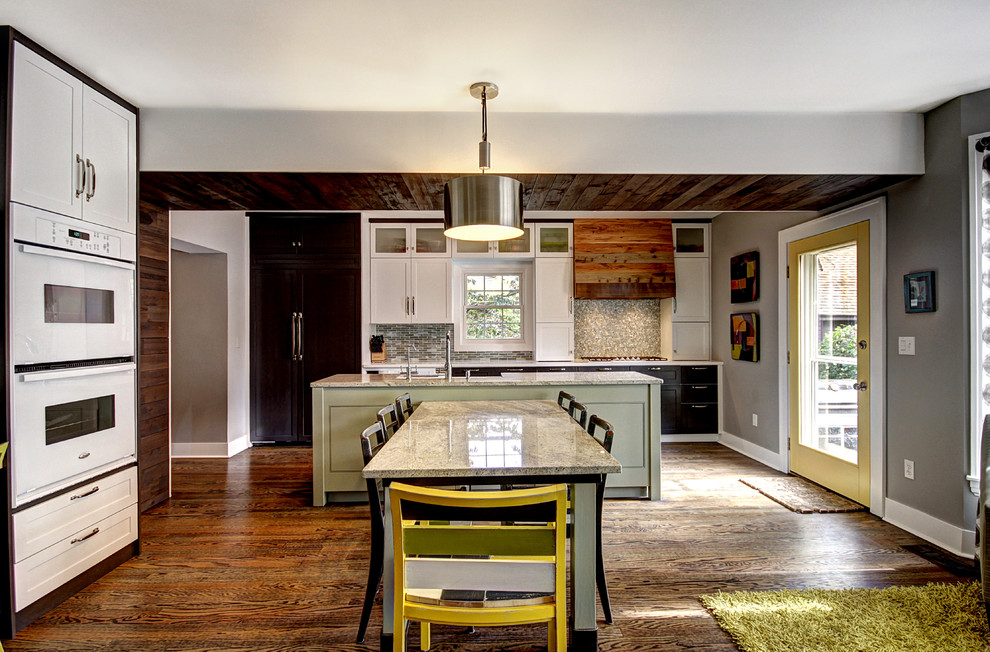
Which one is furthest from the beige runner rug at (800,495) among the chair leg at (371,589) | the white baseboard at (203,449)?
the white baseboard at (203,449)

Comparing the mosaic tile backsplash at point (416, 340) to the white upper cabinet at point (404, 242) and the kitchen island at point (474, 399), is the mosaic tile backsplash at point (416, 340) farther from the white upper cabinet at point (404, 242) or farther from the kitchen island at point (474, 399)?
the kitchen island at point (474, 399)

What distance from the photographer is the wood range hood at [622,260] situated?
5.69 metres

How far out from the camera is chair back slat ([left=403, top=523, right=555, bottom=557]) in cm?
141

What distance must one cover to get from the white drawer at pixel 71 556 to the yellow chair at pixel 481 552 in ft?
5.89

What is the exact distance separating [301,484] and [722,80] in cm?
394

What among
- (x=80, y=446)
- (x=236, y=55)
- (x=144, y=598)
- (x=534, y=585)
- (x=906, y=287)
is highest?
(x=236, y=55)

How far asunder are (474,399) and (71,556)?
2.26 m

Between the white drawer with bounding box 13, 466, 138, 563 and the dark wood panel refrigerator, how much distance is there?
104 inches

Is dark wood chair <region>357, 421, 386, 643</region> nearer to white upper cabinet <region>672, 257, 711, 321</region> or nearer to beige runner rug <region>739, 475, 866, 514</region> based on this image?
beige runner rug <region>739, 475, 866, 514</region>

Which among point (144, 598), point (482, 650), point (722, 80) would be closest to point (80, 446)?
point (144, 598)

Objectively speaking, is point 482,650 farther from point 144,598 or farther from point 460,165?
point 460,165

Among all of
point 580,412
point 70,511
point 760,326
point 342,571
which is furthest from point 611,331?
point 70,511

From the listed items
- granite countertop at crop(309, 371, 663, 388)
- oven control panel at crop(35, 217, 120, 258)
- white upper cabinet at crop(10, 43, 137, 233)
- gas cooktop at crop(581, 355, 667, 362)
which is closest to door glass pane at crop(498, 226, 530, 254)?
gas cooktop at crop(581, 355, 667, 362)

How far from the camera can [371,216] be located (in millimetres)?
5539
